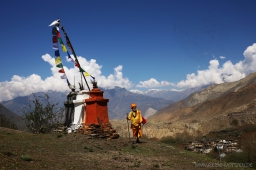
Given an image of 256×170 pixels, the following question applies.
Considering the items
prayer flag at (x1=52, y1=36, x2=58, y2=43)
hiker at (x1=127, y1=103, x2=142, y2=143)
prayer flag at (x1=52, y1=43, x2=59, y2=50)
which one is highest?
prayer flag at (x1=52, y1=36, x2=58, y2=43)

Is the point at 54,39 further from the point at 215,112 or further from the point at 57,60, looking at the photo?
A: the point at 215,112

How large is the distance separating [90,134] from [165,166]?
21.3ft

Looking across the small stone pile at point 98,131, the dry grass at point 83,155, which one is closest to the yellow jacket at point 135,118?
the dry grass at point 83,155

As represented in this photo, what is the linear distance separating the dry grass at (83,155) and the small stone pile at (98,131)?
0.47 metres

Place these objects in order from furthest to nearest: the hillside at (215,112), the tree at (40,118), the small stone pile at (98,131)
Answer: the hillside at (215,112) → the tree at (40,118) → the small stone pile at (98,131)

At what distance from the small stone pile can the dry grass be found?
1.53 feet

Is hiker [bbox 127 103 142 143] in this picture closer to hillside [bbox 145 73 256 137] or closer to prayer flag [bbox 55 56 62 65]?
prayer flag [bbox 55 56 62 65]

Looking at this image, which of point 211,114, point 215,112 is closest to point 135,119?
point 211,114

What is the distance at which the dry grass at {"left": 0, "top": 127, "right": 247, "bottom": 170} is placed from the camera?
851 cm

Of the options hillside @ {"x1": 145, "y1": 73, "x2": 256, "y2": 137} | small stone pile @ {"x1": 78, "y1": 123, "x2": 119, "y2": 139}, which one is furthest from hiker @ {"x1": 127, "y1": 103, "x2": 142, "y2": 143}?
hillside @ {"x1": 145, "y1": 73, "x2": 256, "y2": 137}

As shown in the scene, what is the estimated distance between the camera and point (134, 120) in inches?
606

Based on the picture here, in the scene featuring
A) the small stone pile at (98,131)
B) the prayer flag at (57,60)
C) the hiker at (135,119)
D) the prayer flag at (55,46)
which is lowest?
the small stone pile at (98,131)

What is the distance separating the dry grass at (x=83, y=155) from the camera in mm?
8508

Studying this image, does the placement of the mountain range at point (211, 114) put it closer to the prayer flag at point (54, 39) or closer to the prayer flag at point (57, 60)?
the prayer flag at point (57, 60)
